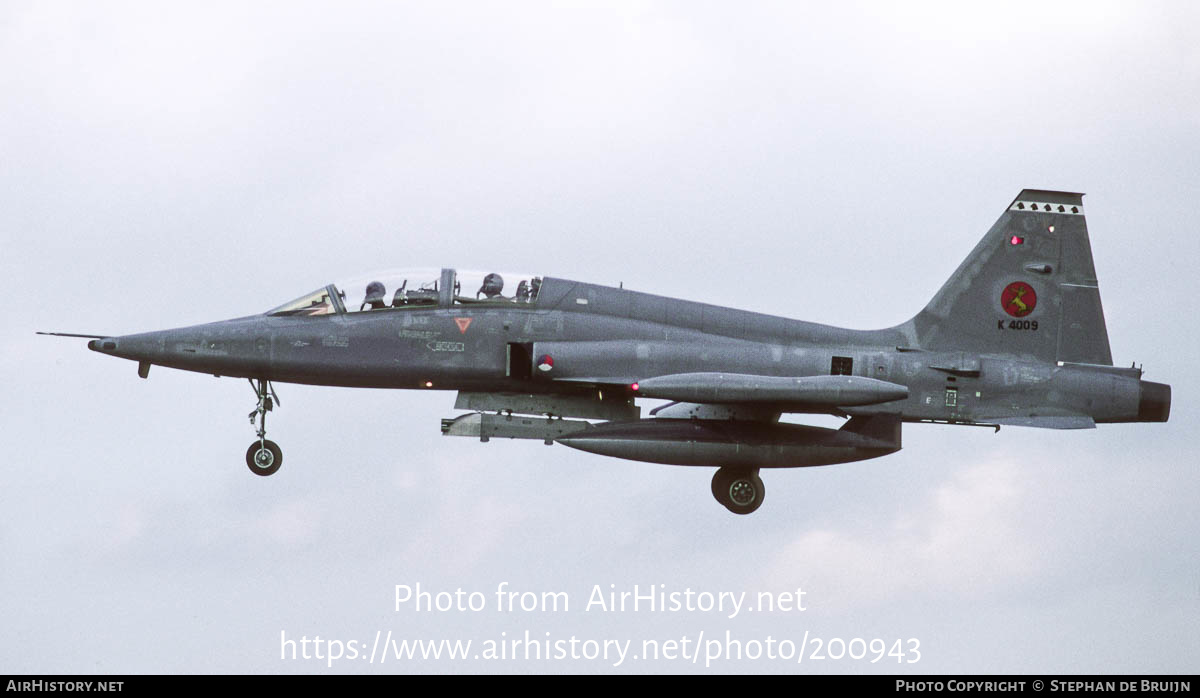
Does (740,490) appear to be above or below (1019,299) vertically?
below

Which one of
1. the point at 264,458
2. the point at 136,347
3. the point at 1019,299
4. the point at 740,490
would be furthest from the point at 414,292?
the point at 1019,299

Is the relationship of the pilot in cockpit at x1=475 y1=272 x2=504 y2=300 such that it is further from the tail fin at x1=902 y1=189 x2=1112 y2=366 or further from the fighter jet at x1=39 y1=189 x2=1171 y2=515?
the tail fin at x1=902 y1=189 x2=1112 y2=366

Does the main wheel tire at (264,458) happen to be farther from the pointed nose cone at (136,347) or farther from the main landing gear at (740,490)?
the main landing gear at (740,490)

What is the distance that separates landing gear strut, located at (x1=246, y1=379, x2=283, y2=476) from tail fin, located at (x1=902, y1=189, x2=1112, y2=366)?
10.9 m

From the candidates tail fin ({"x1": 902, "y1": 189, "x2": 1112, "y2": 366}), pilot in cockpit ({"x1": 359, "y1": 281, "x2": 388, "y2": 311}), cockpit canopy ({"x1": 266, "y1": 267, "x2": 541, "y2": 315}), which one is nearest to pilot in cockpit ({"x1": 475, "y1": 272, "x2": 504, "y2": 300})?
cockpit canopy ({"x1": 266, "y1": 267, "x2": 541, "y2": 315})

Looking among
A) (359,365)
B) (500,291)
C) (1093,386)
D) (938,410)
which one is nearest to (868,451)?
(938,410)

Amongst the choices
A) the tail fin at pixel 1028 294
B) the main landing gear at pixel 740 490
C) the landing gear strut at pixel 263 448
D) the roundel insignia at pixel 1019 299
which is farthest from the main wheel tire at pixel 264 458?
the roundel insignia at pixel 1019 299

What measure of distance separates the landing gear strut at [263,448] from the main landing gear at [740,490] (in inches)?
296

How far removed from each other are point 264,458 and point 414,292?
12.4 feet

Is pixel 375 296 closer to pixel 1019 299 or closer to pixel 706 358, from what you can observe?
pixel 706 358

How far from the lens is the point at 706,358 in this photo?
29.2 m

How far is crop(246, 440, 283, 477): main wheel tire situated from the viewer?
29.5 m

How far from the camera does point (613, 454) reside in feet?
94.5

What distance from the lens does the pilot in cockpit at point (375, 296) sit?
29000 mm
